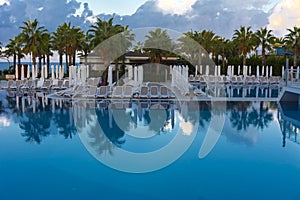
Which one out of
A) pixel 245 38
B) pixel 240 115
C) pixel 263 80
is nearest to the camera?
pixel 240 115

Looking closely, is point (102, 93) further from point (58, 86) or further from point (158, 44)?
point (158, 44)

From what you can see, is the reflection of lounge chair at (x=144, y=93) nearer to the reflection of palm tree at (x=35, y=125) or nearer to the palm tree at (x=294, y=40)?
the reflection of palm tree at (x=35, y=125)

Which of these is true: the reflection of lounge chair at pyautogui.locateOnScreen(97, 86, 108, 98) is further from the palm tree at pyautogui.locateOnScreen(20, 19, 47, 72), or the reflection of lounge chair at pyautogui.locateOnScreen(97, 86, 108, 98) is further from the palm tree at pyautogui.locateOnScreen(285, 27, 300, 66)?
the palm tree at pyautogui.locateOnScreen(285, 27, 300, 66)

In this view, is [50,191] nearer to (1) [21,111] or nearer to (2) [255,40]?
(1) [21,111]

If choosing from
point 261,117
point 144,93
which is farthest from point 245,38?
point 261,117

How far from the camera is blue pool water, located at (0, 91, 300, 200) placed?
17.6 ft

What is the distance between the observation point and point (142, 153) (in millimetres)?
7688

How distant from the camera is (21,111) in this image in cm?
1324

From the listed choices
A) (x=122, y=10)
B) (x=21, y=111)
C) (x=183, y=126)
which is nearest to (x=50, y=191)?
(x=183, y=126)

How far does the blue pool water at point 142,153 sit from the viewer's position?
5.37 m

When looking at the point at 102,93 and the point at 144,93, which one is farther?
the point at 144,93

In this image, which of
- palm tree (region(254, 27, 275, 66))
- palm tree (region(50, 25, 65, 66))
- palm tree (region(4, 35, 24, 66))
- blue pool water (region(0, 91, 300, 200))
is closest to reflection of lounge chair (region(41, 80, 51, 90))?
blue pool water (region(0, 91, 300, 200))

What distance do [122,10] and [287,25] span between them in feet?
68.8

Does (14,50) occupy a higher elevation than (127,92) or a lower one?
higher
